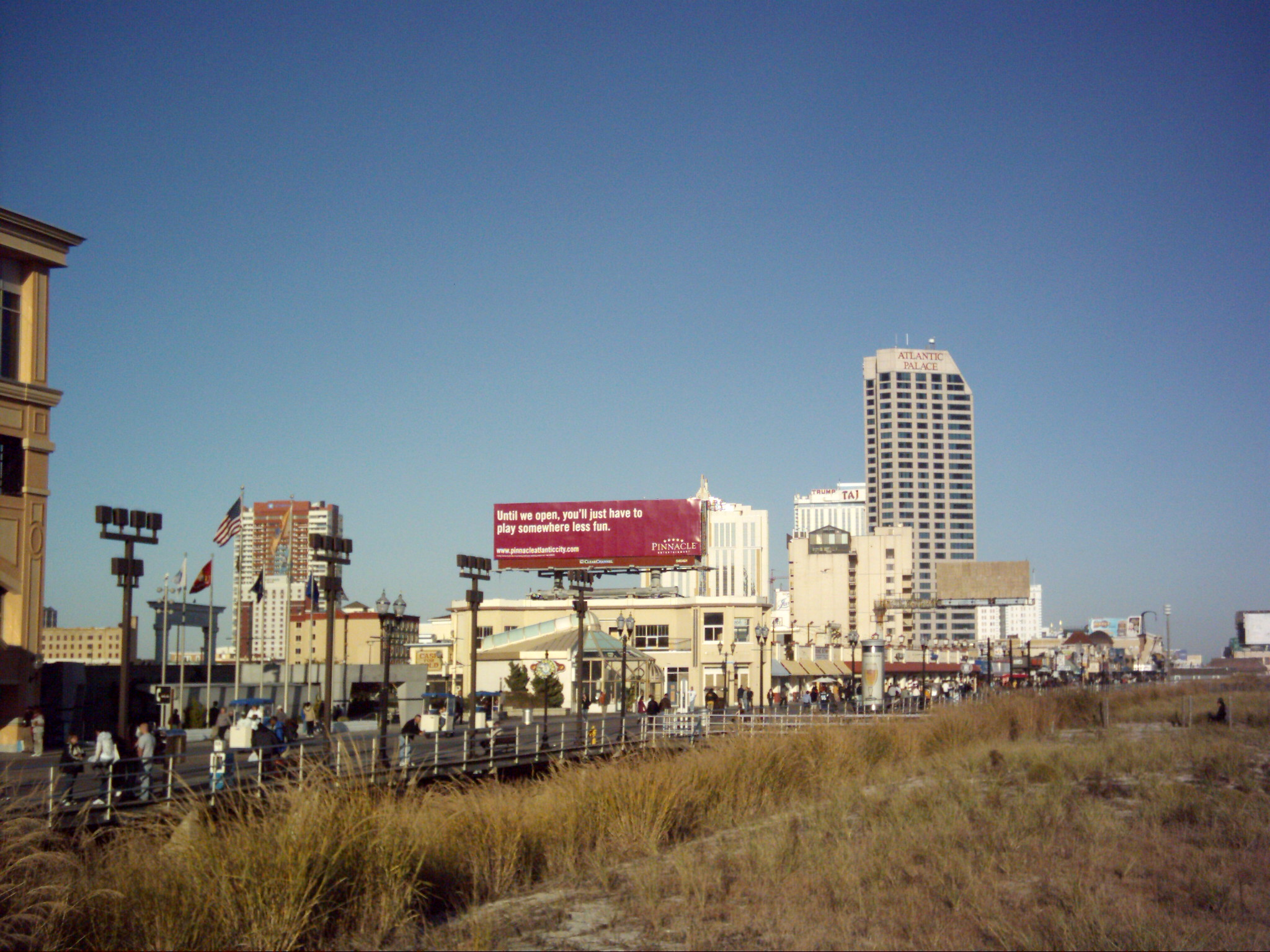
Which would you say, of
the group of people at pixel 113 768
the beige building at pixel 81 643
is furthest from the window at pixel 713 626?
the beige building at pixel 81 643

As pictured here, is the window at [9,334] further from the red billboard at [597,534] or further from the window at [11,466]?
the red billboard at [597,534]

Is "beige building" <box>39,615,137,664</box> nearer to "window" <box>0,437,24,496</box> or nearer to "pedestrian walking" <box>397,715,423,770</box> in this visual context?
"window" <box>0,437,24,496</box>

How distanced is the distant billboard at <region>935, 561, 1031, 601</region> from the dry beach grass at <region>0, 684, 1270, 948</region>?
216ft

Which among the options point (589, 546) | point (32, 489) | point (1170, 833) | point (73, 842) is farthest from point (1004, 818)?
point (589, 546)

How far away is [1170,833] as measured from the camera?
19438 millimetres

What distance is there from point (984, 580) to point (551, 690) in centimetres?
4071

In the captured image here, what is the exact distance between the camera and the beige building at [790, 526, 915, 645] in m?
145

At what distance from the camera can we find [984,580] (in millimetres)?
90500

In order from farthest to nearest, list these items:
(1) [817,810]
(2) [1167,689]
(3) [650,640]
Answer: (3) [650,640], (2) [1167,689], (1) [817,810]

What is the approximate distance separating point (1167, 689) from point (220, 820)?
66.9 metres

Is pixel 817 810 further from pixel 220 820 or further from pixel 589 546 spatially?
pixel 589 546

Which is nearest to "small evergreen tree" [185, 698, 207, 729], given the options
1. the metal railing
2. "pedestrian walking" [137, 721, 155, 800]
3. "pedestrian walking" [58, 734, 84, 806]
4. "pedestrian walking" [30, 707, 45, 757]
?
the metal railing

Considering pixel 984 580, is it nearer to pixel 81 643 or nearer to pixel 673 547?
pixel 673 547

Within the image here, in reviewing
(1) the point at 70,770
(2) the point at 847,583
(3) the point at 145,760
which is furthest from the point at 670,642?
(2) the point at 847,583
